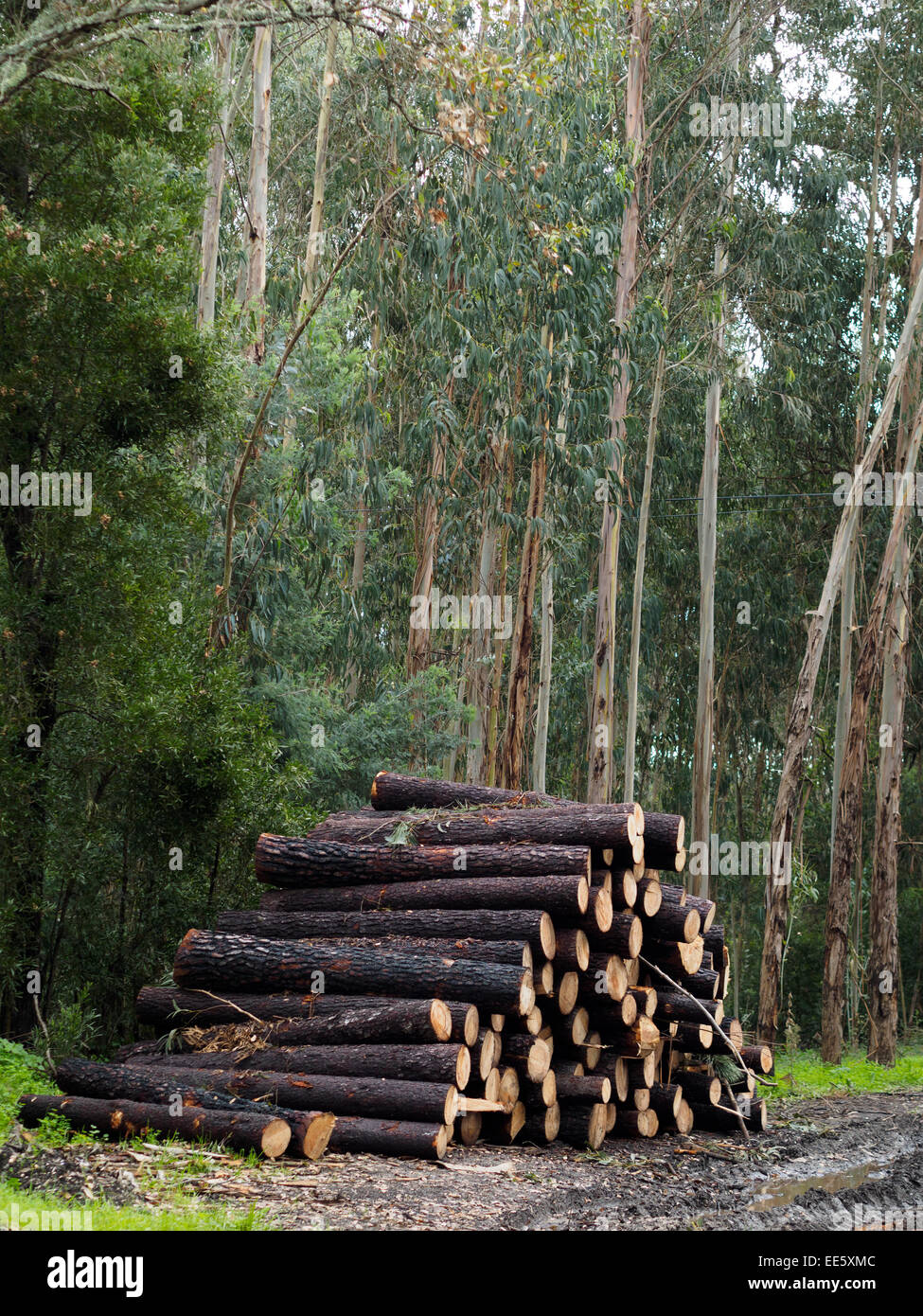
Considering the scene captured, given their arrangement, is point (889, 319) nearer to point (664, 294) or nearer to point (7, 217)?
point (664, 294)

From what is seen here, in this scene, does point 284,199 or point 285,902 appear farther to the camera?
point 284,199

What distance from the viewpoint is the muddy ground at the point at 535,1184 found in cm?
515

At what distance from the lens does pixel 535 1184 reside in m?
6.28

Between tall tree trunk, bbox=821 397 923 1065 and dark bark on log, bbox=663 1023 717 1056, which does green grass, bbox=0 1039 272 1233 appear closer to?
dark bark on log, bbox=663 1023 717 1056

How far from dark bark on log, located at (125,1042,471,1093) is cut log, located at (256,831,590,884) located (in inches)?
56.3

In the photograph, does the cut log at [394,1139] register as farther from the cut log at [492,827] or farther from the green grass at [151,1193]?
the cut log at [492,827]

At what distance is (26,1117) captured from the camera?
6316 mm

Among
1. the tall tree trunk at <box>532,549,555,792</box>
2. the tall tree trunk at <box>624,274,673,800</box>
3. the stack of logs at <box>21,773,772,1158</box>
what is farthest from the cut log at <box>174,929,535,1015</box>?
the tall tree trunk at <box>624,274,673,800</box>

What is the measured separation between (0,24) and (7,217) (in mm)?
1587

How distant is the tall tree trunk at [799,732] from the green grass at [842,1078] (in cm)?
69

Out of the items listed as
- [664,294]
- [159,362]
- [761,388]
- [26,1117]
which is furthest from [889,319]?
[26,1117]

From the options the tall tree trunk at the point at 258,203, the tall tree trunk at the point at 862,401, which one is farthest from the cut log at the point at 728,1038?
the tall tree trunk at the point at 862,401
